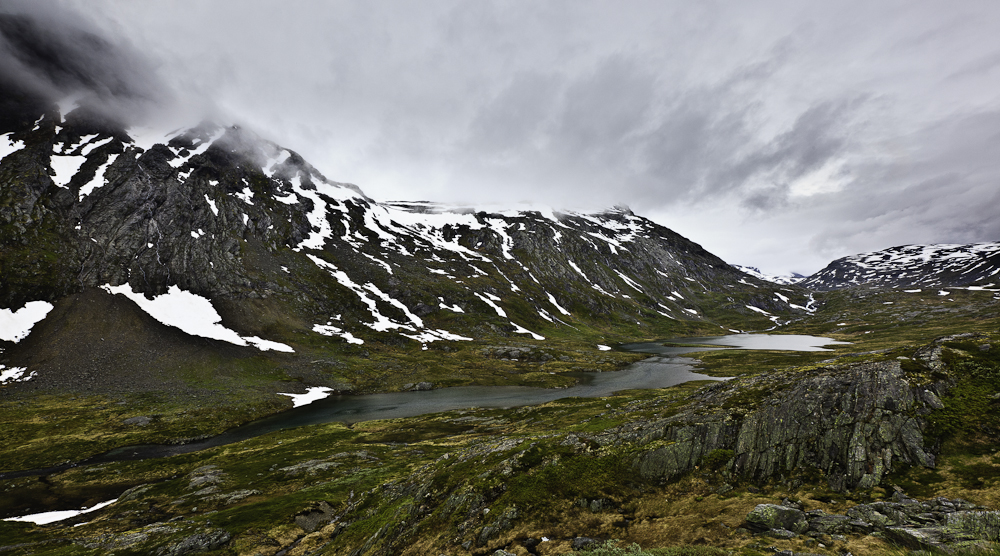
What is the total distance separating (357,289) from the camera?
181 meters

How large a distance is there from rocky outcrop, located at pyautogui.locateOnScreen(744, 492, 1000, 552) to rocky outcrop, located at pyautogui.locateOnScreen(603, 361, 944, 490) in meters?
3.72

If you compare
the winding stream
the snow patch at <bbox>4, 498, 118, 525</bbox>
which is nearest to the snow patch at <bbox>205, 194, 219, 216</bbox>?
the winding stream

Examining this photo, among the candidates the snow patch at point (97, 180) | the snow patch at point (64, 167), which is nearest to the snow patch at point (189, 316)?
the snow patch at point (97, 180)

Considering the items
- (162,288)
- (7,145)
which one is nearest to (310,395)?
(162,288)

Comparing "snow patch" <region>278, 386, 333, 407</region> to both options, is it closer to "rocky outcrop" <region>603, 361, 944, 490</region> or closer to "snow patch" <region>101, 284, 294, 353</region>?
"snow patch" <region>101, 284, 294, 353</region>

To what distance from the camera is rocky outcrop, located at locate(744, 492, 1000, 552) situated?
11.9 m

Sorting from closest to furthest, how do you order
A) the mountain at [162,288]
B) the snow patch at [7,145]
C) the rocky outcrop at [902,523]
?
1. the rocky outcrop at [902,523]
2. the mountain at [162,288]
3. the snow patch at [7,145]

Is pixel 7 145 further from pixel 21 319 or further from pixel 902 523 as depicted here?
pixel 902 523

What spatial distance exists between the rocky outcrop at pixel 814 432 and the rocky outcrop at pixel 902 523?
147 inches

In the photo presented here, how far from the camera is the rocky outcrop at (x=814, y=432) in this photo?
19750mm

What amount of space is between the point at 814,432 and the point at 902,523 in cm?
845

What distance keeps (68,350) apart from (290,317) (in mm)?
59559

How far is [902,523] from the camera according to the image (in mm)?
14602

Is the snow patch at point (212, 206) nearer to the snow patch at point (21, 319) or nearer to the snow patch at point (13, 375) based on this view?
the snow patch at point (21, 319)
